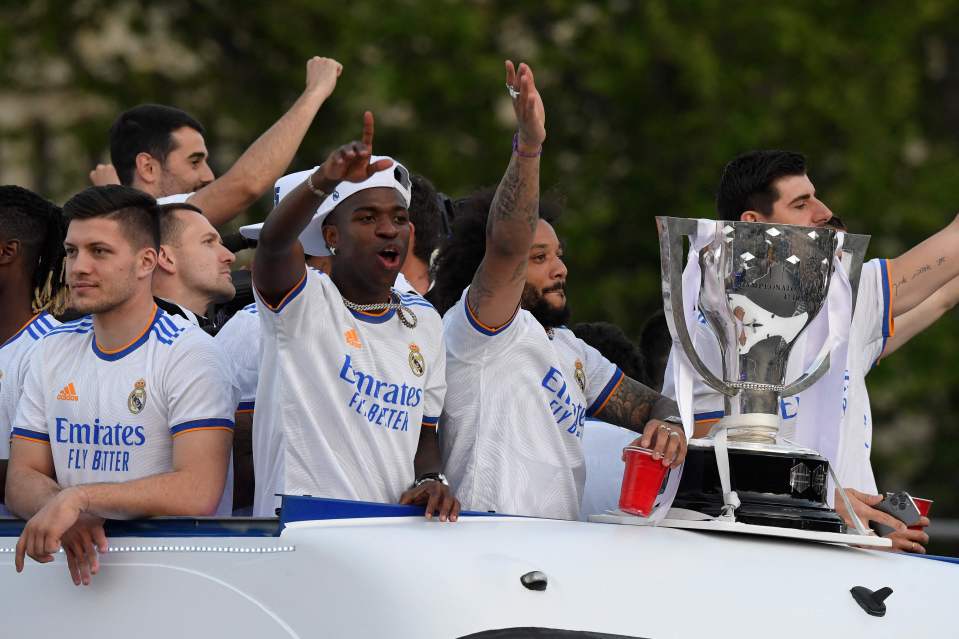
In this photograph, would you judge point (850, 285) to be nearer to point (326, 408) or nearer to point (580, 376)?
point (580, 376)

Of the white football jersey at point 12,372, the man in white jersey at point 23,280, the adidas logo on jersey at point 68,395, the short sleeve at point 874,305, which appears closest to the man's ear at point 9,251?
the man in white jersey at point 23,280

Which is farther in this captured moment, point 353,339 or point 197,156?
point 197,156

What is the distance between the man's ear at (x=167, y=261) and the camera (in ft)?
18.2

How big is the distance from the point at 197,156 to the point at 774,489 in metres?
3.35

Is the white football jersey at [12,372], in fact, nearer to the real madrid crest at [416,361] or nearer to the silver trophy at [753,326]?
the real madrid crest at [416,361]

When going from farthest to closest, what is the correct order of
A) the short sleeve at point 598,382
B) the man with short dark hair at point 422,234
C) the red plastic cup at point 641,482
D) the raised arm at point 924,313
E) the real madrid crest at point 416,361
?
the raised arm at point 924,313 → the man with short dark hair at point 422,234 → the short sleeve at point 598,382 → the real madrid crest at point 416,361 → the red plastic cup at point 641,482

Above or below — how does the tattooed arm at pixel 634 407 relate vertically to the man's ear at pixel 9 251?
below

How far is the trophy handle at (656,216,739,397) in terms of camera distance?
4.44 metres

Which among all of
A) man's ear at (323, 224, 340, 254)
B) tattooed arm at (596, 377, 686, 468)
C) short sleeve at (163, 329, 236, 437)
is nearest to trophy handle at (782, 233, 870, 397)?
tattooed arm at (596, 377, 686, 468)

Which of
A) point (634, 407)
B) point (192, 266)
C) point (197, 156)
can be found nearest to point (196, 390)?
point (192, 266)

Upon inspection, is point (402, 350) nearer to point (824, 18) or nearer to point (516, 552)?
point (516, 552)

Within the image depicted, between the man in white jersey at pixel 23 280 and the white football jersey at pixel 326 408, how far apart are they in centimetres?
84

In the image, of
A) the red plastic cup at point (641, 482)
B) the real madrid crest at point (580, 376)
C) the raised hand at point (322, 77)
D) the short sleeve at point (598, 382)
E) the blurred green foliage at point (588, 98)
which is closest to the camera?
the red plastic cup at point (641, 482)

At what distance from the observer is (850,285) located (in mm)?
4785
